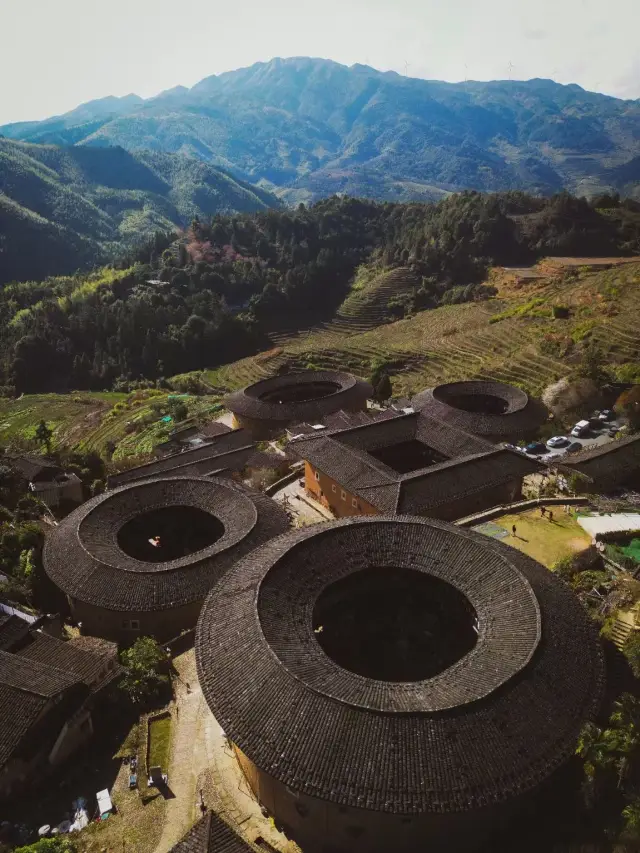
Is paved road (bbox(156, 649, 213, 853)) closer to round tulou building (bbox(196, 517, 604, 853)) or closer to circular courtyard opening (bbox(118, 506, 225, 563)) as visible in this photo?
round tulou building (bbox(196, 517, 604, 853))

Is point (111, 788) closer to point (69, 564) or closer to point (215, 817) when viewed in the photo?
point (215, 817)

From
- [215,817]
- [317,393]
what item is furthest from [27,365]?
[215,817]

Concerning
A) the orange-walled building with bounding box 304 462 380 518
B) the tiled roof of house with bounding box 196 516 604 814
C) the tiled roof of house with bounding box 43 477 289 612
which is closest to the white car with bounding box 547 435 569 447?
the orange-walled building with bounding box 304 462 380 518

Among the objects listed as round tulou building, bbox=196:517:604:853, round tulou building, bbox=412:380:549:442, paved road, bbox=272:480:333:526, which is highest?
round tulou building, bbox=196:517:604:853

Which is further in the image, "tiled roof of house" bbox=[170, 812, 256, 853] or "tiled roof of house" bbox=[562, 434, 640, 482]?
"tiled roof of house" bbox=[562, 434, 640, 482]

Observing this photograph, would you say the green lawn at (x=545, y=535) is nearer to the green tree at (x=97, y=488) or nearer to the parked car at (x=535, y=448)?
the parked car at (x=535, y=448)

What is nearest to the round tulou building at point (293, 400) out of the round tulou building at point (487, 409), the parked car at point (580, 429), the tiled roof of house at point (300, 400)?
the tiled roof of house at point (300, 400)
